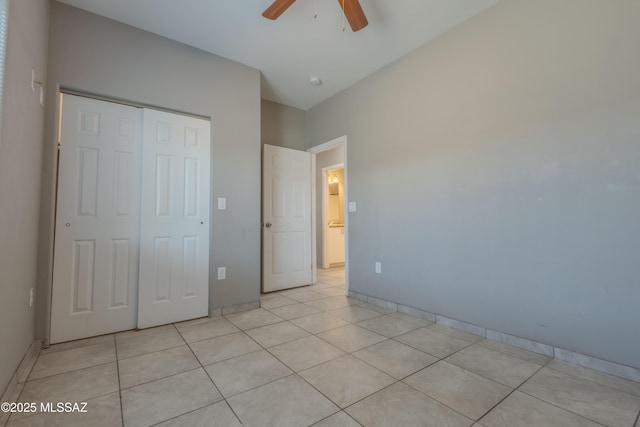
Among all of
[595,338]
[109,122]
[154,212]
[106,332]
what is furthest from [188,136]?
[595,338]

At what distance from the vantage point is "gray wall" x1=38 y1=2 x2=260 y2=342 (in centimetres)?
214

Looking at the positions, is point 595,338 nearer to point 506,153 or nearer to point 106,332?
point 506,153

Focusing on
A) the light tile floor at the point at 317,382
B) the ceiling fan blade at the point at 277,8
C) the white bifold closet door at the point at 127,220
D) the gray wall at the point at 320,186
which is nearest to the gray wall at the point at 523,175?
the light tile floor at the point at 317,382

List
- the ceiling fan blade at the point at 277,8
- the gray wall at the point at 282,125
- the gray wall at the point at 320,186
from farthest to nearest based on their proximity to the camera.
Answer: the gray wall at the point at 320,186 → the gray wall at the point at 282,125 → the ceiling fan blade at the point at 277,8

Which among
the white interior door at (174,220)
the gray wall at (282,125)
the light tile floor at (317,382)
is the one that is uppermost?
the gray wall at (282,125)

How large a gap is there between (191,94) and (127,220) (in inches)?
53.1

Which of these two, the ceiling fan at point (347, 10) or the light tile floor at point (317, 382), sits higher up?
the ceiling fan at point (347, 10)

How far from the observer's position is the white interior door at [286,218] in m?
3.68

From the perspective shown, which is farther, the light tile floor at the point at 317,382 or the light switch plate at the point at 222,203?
the light switch plate at the point at 222,203

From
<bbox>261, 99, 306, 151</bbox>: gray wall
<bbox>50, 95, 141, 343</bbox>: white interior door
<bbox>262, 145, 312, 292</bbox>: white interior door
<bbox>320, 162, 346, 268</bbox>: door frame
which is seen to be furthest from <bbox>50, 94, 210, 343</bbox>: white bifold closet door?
<bbox>320, 162, 346, 268</bbox>: door frame

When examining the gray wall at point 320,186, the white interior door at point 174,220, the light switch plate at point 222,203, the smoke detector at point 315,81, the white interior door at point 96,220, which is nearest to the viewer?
the white interior door at point 96,220

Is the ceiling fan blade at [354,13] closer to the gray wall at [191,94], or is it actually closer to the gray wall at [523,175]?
the gray wall at [523,175]

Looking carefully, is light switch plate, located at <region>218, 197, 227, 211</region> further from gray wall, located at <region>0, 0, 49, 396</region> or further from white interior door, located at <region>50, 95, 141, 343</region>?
gray wall, located at <region>0, 0, 49, 396</region>

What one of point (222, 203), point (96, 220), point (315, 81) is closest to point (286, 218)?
point (222, 203)
